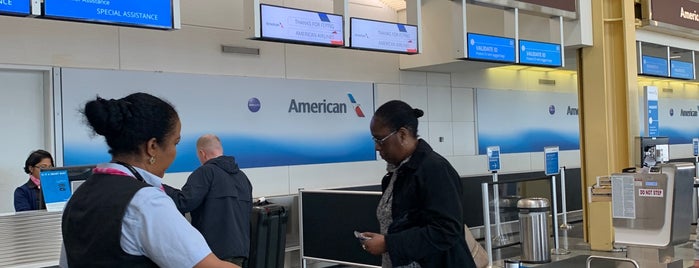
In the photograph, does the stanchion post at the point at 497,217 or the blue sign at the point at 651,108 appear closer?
the stanchion post at the point at 497,217

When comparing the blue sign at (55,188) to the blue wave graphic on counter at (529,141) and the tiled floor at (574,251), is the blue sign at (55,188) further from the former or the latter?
the blue wave graphic on counter at (529,141)

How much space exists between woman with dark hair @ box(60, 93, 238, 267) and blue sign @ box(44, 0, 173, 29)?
3.00 metres

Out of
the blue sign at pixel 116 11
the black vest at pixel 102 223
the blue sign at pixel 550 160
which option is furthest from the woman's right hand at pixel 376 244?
the blue sign at pixel 550 160

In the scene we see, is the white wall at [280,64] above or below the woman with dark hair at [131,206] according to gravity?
above

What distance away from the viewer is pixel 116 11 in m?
4.45

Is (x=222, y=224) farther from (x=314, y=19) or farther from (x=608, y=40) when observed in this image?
(x=608, y=40)

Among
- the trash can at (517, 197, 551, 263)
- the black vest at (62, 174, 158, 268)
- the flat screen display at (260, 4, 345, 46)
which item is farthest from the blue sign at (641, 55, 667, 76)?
the black vest at (62, 174, 158, 268)

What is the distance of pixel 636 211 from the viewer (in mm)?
3465

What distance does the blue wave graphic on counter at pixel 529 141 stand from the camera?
30.5 ft

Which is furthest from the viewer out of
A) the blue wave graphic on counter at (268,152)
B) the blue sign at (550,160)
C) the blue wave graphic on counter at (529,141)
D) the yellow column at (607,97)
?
the blue wave graphic on counter at (529,141)

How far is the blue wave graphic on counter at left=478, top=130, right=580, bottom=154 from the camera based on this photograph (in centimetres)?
930

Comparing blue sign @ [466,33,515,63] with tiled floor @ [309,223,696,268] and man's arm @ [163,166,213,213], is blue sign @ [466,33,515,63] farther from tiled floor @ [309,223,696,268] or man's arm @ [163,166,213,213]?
man's arm @ [163,166,213,213]

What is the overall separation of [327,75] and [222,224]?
372 centimetres

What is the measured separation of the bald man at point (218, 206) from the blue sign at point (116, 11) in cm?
113
